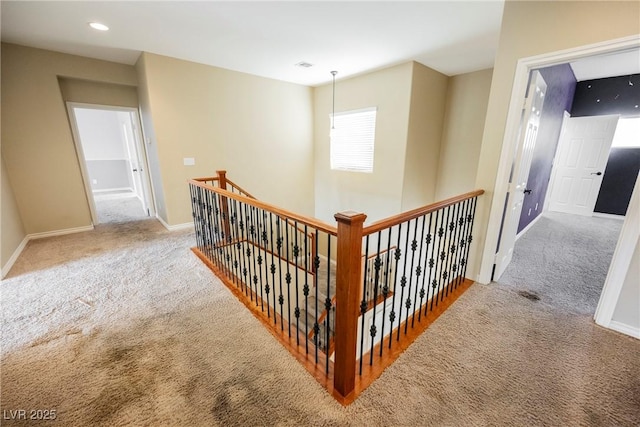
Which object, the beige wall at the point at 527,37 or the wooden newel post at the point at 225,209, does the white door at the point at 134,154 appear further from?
the beige wall at the point at 527,37

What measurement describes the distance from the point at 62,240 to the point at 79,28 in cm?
280

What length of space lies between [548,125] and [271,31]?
4.05m

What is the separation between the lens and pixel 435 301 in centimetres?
228

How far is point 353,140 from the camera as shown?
490 centimetres

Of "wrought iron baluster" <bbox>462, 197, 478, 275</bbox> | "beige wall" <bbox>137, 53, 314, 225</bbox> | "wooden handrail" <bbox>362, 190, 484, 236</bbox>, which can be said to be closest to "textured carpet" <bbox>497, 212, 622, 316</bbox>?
"wrought iron baluster" <bbox>462, 197, 478, 275</bbox>

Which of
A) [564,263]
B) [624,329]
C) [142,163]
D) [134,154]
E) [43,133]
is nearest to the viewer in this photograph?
[624,329]

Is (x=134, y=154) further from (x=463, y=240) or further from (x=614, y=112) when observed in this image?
(x=614, y=112)

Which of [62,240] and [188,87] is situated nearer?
[62,240]

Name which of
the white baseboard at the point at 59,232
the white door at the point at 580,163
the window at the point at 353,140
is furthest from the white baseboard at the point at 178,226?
the white door at the point at 580,163

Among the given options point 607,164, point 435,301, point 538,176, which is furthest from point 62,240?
point 607,164

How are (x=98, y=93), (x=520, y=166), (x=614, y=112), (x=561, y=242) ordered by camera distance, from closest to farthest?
(x=520, y=166)
(x=561, y=242)
(x=98, y=93)
(x=614, y=112)

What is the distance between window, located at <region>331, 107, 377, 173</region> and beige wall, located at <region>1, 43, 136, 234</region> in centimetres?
358

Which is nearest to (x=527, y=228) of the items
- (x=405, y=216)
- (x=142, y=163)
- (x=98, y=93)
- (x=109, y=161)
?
(x=405, y=216)

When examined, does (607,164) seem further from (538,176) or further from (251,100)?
(251,100)
